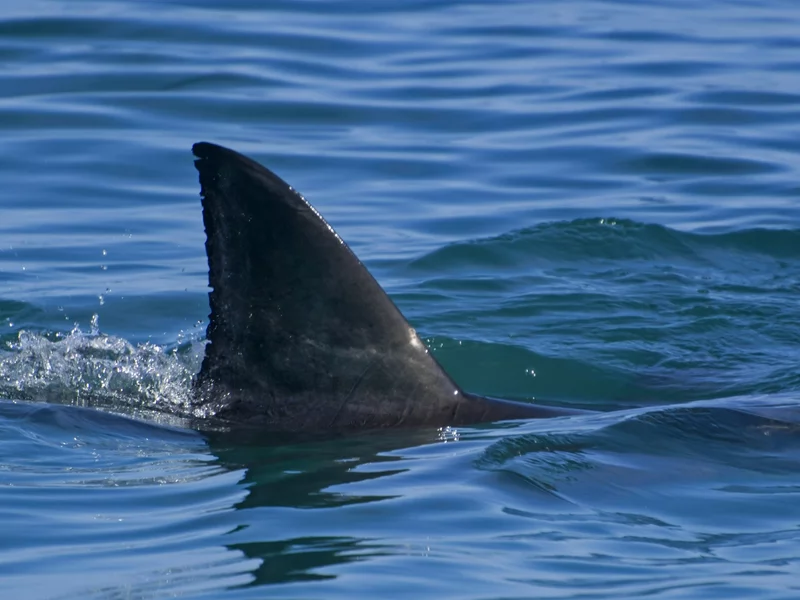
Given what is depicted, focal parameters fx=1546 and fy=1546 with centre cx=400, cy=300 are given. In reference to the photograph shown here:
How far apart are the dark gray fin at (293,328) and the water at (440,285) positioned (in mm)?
124

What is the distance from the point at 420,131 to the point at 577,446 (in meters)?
7.18

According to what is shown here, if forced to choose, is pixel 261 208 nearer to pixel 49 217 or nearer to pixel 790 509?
pixel 790 509

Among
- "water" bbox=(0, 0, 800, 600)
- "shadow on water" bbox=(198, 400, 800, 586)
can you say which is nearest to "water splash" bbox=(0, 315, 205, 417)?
"water" bbox=(0, 0, 800, 600)

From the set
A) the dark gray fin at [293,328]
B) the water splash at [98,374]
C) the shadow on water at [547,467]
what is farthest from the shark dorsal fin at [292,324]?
the water splash at [98,374]

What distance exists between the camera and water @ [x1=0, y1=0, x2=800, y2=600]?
403 centimetres

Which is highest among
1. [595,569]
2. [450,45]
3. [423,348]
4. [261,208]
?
[450,45]

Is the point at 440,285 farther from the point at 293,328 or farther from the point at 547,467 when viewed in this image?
the point at 547,467

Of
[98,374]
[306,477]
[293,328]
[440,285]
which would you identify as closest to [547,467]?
[306,477]

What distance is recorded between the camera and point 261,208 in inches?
181

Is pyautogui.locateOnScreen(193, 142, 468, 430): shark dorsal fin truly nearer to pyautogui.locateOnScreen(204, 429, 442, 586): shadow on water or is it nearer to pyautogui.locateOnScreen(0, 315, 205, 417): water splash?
pyautogui.locateOnScreen(204, 429, 442, 586): shadow on water

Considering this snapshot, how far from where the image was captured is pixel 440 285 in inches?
329

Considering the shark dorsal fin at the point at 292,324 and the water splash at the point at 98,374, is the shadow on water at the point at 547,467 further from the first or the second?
the water splash at the point at 98,374

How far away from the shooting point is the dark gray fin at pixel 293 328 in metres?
4.61

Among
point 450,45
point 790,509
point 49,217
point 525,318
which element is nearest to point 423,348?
point 790,509
